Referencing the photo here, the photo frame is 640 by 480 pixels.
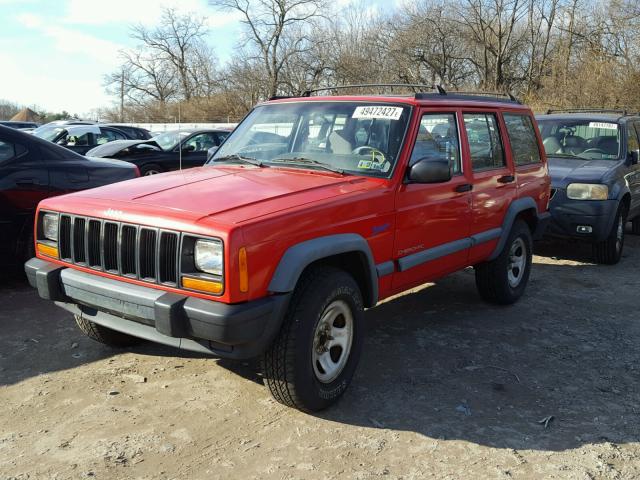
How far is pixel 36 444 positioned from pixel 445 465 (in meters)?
2.17

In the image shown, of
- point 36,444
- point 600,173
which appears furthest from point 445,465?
point 600,173

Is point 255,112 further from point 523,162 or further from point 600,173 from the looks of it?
point 600,173

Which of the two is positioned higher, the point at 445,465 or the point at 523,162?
the point at 523,162

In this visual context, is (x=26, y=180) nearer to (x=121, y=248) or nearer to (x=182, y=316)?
(x=121, y=248)

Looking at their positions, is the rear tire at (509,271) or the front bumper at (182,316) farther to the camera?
the rear tire at (509,271)

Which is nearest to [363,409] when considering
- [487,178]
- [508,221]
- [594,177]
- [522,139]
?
[487,178]

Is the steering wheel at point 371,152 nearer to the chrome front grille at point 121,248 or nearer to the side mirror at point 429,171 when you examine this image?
the side mirror at point 429,171

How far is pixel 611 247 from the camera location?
7.48m

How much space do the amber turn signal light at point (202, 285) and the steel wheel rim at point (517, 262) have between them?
143 inches

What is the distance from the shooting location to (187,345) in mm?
3129

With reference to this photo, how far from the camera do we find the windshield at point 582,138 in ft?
26.3

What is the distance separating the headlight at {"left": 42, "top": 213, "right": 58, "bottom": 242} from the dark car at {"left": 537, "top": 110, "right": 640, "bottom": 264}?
5.91 meters

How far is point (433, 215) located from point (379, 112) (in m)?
0.85

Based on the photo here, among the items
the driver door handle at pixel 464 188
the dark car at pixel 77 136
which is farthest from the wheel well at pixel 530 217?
the dark car at pixel 77 136
